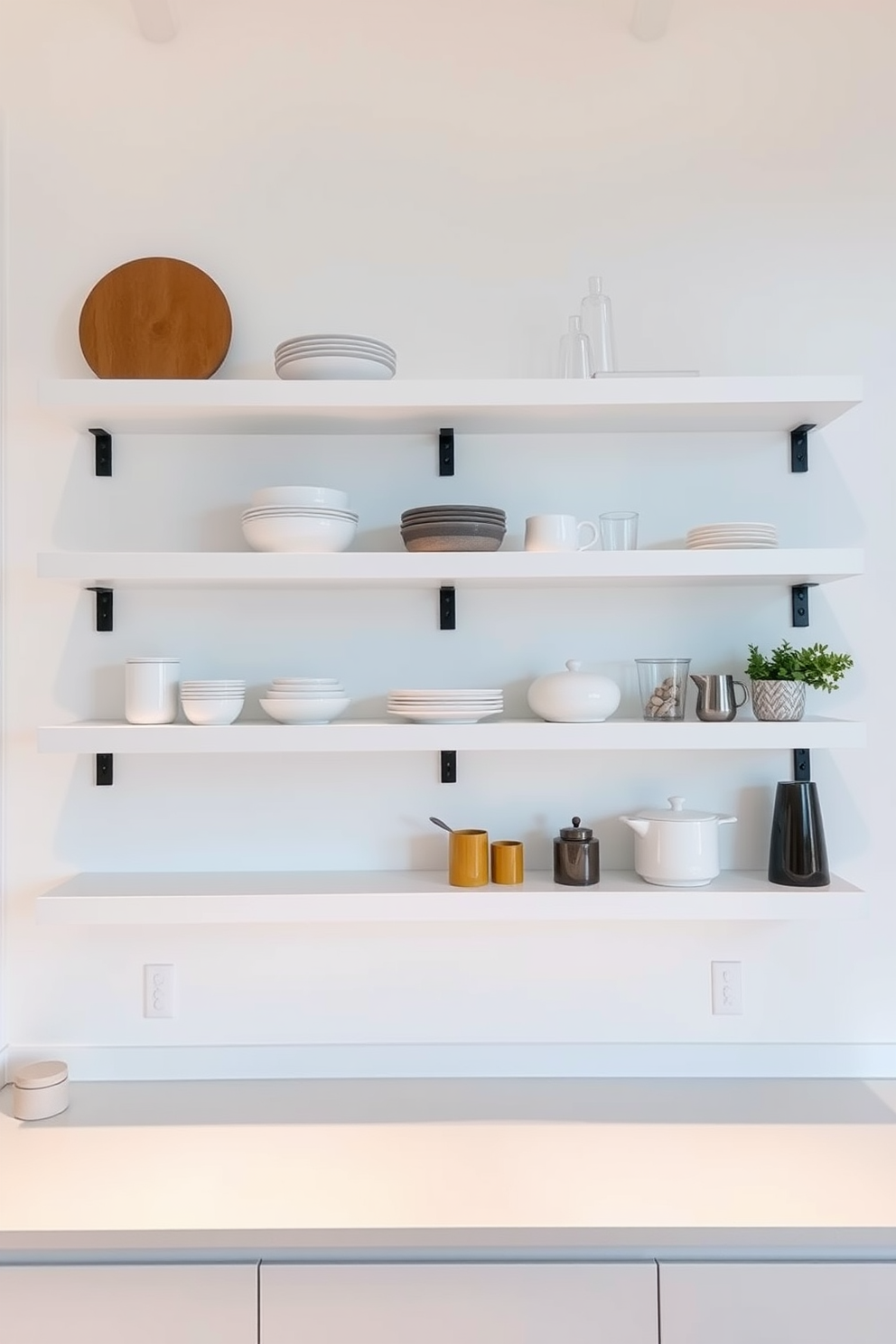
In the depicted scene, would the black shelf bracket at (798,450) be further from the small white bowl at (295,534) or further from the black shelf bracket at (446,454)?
the small white bowl at (295,534)

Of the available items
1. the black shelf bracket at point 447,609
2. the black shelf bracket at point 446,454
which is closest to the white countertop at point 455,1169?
the black shelf bracket at point 447,609

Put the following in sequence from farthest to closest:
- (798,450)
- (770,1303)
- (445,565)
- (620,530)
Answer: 1. (798,450)
2. (620,530)
3. (445,565)
4. (770,1303)

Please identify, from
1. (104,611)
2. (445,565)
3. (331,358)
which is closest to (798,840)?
(445,565)

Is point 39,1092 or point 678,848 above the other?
point 678,848

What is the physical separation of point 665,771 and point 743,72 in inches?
54.1

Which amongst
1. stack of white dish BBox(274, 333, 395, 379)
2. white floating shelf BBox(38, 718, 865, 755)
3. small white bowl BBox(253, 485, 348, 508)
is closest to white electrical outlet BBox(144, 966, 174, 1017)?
white floating shelf BBox(38, 718, 865, 755)

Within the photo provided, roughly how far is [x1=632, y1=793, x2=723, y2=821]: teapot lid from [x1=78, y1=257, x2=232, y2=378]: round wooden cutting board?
116cm

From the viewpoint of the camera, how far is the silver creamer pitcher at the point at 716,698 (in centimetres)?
165

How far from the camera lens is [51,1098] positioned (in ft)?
5.25

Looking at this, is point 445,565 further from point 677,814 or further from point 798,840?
point 798,840

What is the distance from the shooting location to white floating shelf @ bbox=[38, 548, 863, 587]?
5.16ft

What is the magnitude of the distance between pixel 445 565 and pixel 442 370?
47 cm

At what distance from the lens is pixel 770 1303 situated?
1279 mm

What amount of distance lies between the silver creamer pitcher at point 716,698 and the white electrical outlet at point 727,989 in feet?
1.64
